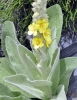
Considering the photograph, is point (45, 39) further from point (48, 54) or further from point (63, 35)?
point (63, 35)

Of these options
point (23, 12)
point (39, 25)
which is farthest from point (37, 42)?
point (23, 12)

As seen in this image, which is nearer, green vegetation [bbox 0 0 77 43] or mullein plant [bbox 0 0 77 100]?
mullein plant [bbox 0 0 77 100]

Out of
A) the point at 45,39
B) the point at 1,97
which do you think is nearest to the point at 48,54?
the point at 45,39

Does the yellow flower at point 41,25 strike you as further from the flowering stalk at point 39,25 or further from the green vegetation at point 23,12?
the green vegetation at point 23,12

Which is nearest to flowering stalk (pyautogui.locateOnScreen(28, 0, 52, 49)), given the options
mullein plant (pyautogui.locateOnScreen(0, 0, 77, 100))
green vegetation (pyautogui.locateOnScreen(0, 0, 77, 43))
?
mullein plant (pyautogui.locateOnScreen(0, 0, 77, 100))

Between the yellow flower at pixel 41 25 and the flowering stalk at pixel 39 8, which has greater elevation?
the flowering stalk at pixel 39 8

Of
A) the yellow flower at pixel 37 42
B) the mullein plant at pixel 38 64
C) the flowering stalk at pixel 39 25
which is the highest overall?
the flowering stalk at pixel 39 25

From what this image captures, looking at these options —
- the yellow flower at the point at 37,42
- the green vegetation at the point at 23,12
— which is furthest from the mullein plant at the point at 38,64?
the green vegetation at the point at 23,12

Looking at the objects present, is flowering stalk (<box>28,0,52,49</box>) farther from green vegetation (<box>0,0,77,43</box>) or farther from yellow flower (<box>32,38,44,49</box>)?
green vegetation (<box>0,0,77,43</box>)

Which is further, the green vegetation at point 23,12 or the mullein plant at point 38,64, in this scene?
the green vegetation at point 23,12
